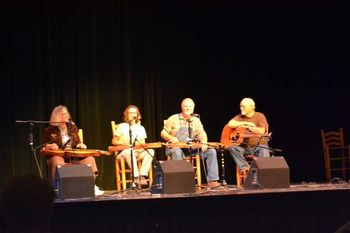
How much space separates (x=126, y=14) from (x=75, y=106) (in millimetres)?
1296

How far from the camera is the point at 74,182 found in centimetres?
530

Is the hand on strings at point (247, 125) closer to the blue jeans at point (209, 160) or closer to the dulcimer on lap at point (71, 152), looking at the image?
the blue jeans at point (209, 160)

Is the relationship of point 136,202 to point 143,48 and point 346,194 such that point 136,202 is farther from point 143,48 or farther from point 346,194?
point 143,48

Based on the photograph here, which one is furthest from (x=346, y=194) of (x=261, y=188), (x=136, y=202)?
(x=136, y=202)

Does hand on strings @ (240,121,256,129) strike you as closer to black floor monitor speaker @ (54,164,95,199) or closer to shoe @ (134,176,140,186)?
shoe @ (134,176,140,186)

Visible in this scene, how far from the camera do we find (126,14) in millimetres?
8344

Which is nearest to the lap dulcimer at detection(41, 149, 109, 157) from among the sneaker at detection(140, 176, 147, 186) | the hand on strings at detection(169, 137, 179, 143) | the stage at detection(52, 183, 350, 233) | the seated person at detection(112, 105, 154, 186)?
the seated person at detection(112, 105, 154, 186)

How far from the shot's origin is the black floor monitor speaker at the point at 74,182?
5.25m

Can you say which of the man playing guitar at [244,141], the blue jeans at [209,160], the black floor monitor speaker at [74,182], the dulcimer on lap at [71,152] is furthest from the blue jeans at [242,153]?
the black floor monitor speaker at [74,182]

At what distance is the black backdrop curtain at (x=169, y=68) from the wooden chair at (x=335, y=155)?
0.62 ft

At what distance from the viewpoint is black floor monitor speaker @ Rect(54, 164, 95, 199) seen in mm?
5254

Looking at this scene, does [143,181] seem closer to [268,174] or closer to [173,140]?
[173,140]

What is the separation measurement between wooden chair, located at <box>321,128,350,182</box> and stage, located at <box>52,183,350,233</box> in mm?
3538

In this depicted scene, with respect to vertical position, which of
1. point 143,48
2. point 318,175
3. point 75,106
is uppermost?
point 143,48
